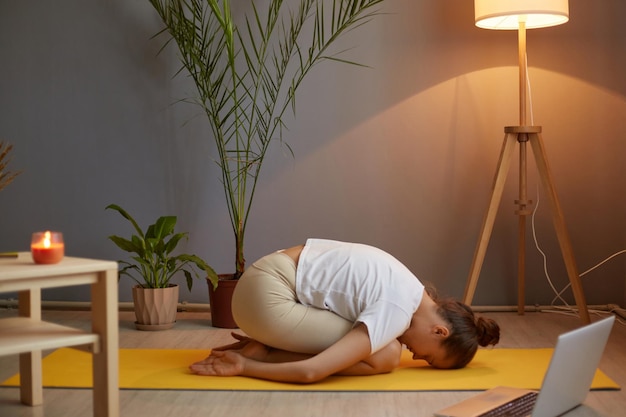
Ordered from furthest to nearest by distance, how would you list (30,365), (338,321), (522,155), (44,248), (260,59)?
(260,59), (522,155), (338,321), (30,365), (44,248)

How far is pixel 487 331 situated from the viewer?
114 inches

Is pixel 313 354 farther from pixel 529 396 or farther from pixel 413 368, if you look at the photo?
pixel 529 396

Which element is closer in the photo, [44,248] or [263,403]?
[44,248]

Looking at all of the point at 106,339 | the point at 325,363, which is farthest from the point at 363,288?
the point at 106,339

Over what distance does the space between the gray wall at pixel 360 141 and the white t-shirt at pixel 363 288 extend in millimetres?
1317

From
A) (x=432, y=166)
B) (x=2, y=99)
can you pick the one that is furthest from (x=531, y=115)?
(x=2, y=99)

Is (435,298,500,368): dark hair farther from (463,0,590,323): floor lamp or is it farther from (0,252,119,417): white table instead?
(0,252,119,417): white table

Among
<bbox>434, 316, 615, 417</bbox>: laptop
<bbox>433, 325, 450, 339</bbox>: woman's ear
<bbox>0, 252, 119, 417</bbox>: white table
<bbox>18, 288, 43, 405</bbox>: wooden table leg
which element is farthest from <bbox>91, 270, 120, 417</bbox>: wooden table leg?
<bbox>433, 325, 450, 339</bbox>: woman's ear

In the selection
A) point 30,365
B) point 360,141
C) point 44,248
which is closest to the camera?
point 44,248

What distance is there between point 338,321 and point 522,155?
150 centimetres

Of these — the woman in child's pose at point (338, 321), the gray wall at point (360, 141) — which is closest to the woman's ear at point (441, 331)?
the woman in child's pose at point (338, 321)

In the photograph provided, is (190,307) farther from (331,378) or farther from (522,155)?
(522,155)

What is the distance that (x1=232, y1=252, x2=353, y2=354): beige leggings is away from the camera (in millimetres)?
2812

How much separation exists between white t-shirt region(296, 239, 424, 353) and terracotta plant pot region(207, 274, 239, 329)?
98cm
